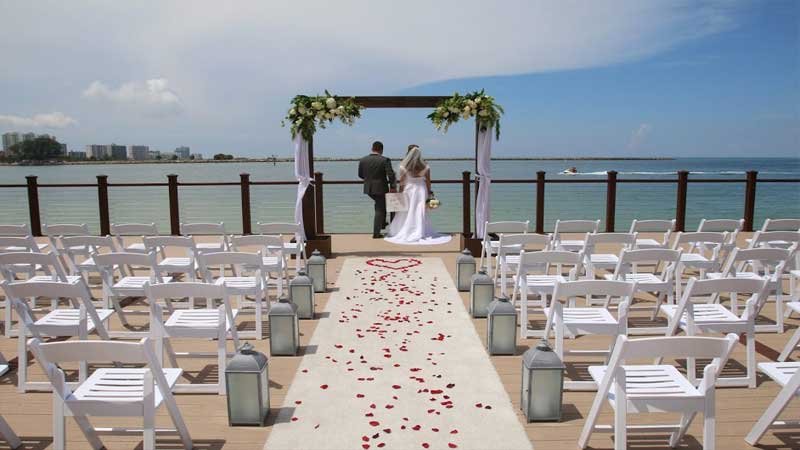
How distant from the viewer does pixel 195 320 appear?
4113 mm

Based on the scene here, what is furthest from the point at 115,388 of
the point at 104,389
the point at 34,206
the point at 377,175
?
the point at 34,206

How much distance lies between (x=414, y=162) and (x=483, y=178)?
1.52 m

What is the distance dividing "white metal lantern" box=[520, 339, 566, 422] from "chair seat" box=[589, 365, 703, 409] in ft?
0.92

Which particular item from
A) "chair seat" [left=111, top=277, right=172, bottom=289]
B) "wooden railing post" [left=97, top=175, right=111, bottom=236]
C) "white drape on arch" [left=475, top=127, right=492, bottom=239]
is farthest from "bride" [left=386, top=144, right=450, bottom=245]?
"chair seat" [left=111, top=277, right=172, bottom=289]

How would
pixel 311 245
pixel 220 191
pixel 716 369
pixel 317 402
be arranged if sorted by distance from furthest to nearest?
pixel 220 191 → pixel 311 245 → pixel 317 402 → pixel 716 369

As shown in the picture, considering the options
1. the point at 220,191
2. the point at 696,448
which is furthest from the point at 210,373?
the point at 220,191

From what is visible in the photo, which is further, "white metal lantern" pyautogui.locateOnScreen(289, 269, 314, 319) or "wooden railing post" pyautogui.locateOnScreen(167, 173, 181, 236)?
"wooden railing post" pyautogui.locateOnScreen(167, 173, 181, 236)

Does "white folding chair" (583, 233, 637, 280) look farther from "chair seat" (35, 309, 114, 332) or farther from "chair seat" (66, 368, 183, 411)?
"chair seat" (35, 309, 114, 332)

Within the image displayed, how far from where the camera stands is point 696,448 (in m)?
3.26

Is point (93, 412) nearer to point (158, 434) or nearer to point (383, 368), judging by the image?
point (158, 434)

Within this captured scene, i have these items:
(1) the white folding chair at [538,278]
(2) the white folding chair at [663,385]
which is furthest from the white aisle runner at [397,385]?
(2) the white folding chair at [663,385]

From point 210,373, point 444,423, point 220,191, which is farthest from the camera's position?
point 220,191

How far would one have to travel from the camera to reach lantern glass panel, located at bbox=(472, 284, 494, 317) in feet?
18.6

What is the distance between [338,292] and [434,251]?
9.42 ft
